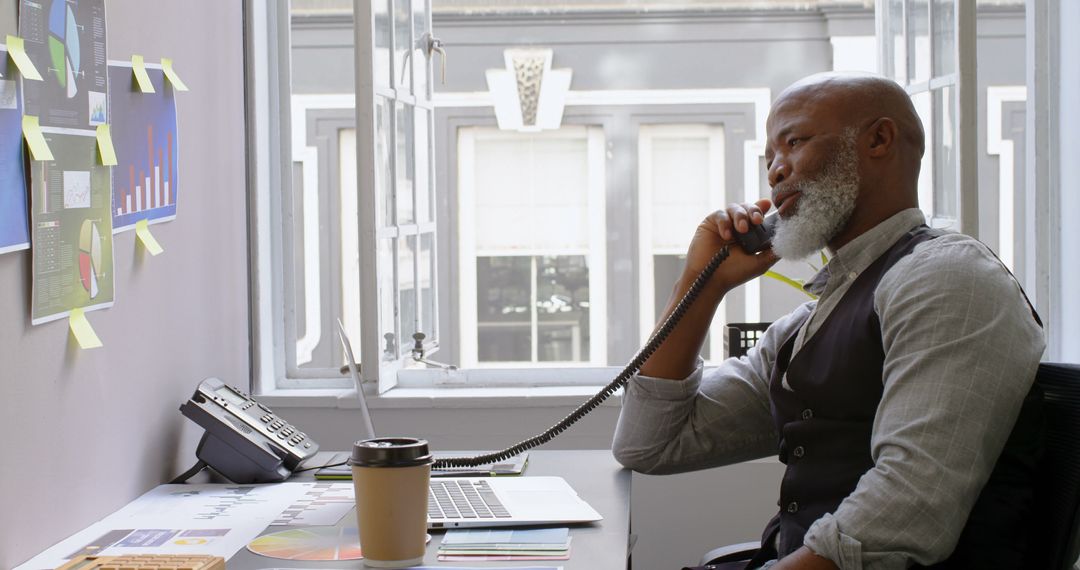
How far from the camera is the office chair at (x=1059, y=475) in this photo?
4.33ft

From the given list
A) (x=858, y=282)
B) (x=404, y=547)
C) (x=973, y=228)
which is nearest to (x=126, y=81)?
(x=404, y=547)

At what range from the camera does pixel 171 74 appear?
2.02 metres

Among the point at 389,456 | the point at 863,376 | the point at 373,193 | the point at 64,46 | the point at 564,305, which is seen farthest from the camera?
the point at 564,305

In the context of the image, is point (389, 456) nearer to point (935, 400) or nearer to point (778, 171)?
point (935, 400)

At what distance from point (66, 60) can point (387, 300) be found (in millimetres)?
1179

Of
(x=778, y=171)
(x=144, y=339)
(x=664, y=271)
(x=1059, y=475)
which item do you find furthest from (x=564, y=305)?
(x=1059, y=475)

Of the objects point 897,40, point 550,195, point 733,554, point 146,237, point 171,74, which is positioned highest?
point 897,40

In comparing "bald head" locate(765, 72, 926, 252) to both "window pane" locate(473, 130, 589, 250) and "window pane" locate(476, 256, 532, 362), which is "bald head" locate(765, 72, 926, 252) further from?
"window pane" locate(476, 256, 532, 362)

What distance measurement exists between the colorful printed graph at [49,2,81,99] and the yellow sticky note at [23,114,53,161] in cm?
10

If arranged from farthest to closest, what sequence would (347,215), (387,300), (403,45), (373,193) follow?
(347,215) → (403,45) → (387,300) → (373,193)

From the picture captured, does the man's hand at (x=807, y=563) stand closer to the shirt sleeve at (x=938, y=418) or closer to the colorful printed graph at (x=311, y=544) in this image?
the shirt sleeve at (x=938, y=418)

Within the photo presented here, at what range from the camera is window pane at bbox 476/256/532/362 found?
7.30 metres

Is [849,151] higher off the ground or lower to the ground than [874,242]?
higher

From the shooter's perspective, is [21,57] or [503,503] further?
[503,503]
